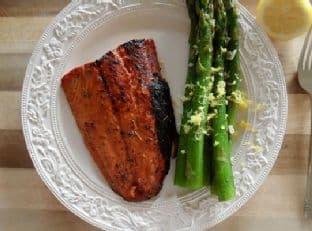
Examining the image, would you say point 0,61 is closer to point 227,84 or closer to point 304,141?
point 227,84

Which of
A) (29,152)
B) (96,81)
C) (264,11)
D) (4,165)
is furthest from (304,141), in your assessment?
(4,165)

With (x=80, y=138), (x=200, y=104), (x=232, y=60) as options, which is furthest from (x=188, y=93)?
(x=80, y=138)

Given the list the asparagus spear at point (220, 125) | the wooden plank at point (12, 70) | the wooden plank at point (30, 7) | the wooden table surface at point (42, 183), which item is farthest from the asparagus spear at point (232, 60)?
the wooden plank at point (12, 70)

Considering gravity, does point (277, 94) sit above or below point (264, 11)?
below

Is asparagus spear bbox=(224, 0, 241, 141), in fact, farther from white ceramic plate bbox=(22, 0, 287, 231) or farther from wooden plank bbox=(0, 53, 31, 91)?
wooden plank bbox=(0, 53, 31, 91)

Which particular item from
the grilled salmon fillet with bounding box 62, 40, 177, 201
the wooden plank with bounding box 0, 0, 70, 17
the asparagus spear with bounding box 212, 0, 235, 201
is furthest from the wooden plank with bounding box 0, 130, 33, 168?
the asparagus spear with bounding box 212, 0, 235, 201

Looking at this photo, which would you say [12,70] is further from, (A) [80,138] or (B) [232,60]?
(B) [232,60]
